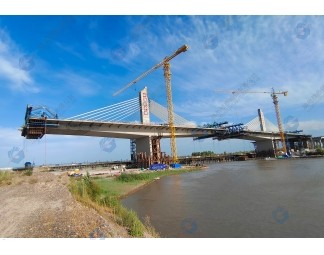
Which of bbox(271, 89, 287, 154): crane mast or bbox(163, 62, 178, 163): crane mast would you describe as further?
bbox(271, 89, 287, 154): crane mast

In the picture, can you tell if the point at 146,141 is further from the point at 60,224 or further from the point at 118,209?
the point at 60,224

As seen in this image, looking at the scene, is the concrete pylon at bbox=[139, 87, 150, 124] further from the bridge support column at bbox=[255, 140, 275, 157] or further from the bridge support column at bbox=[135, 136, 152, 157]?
the bridge support column at bbox=[255, 140, 275, 157]

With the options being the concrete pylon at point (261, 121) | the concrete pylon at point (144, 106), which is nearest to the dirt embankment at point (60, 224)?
the concrete pylon at point (144, 106)

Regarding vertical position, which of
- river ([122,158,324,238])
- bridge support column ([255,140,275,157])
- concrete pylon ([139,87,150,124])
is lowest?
river ([122,158,324,238])

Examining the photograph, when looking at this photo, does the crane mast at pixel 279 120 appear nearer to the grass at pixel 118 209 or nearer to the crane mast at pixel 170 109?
the crane mast at pixel 170 109

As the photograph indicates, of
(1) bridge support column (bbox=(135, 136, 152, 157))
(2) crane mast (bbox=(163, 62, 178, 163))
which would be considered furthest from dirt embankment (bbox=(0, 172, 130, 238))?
(2) crane mast (bbox=(163, 62, 178, 163))

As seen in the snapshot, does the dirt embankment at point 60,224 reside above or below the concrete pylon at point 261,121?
below

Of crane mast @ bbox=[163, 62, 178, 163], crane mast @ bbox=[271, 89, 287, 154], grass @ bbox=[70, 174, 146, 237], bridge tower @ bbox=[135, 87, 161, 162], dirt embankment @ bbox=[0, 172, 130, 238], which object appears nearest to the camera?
dirt embankment @ bbox=[0, 172, 130, 238]

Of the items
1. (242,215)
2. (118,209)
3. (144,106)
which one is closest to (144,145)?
(144,106)

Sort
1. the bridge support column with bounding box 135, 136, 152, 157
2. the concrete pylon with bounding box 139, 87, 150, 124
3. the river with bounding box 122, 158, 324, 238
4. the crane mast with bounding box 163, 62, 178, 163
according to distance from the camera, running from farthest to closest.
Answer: the crane mast with bounding box 163, 62, 178, 163, the bridge support column with bounding box 135, 136, 152, 157, the concrete pylon with bounding box 139, 87, 150, 124, the river with bounding box 122, 158, 324, 238

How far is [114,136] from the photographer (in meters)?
69.0
